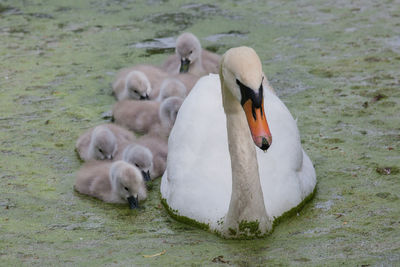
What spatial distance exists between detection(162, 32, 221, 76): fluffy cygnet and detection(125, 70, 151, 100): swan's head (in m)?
0.51

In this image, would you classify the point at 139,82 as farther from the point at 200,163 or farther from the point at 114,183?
the point at 200,163

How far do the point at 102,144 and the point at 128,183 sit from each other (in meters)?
0.76

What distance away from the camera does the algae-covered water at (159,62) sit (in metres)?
3.41

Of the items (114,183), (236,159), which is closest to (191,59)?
(114,183)

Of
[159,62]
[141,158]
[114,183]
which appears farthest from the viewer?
[159,62]

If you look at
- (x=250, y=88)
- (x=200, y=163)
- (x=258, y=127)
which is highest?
(x=250, y=88)

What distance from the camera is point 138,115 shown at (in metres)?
5.62

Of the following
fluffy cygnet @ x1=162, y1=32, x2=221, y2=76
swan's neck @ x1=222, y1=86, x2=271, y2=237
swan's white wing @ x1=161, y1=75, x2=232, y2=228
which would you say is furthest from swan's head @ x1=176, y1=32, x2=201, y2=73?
swan's neck @ x1=222, y1=86, x2=271, y2=237

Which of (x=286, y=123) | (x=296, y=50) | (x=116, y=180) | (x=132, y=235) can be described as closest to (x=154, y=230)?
(x=132, y=235)

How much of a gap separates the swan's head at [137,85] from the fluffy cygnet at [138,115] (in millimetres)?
175

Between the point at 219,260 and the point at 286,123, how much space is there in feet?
3.86

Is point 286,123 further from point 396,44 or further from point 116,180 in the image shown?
point 396,44

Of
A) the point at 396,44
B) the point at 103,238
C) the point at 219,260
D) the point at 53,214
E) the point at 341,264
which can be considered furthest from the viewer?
the point at 396,44

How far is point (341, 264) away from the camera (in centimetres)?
299
